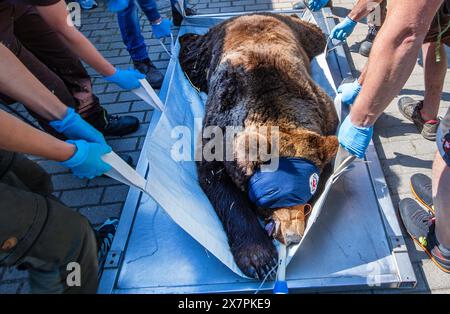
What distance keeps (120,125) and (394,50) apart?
8.91 feet

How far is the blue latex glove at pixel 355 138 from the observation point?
7.01 feet

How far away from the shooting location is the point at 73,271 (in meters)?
1.91

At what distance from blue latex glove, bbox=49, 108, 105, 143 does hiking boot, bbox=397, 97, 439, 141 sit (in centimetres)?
286

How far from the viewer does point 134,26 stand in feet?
12.6

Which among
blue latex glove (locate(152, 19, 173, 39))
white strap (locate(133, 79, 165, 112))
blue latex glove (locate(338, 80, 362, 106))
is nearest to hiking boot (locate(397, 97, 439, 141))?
blue latex glove (locate(338, 80, 362, 106))

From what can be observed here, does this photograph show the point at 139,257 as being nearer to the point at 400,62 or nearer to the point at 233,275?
the point at 233,275

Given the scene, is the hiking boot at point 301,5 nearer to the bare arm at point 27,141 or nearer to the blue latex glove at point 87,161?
the blue latex glove at point 87,161

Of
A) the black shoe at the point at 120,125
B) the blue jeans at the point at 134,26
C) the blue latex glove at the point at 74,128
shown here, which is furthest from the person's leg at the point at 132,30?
the blue latex glove at the point at 74,128

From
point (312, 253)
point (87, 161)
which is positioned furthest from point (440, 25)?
point (87, 161)

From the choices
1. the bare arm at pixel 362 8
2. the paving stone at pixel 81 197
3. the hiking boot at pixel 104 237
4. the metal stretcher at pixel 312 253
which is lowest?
the paving stone at pixel 81 197

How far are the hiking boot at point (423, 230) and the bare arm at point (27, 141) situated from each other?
Answer: 7.94 feet

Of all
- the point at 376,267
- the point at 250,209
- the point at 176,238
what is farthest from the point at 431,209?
the point at 176,238

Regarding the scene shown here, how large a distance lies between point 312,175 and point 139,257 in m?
1.40

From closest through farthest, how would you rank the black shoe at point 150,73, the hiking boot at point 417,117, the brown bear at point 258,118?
the brown bear at point 258,118, the hiking boot at point 417,117, the black shoe at point 150,73
